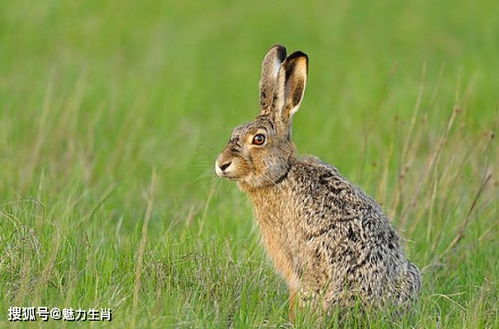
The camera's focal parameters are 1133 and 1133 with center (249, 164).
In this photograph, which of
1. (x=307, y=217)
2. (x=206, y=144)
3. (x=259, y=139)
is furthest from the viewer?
(x=206, y=144)

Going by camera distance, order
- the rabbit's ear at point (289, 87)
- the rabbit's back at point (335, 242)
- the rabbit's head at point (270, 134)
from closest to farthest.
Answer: the rabbit's back at point (335, 242) < the rabbit's head at point (270, 134) < the rabbit's ear at point (289, 87)

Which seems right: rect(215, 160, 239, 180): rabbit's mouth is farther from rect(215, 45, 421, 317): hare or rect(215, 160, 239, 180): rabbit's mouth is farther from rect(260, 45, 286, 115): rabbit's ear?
rect(260, 45, 286, 115): rabbit's ear

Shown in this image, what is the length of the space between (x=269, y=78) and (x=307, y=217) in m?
1.00

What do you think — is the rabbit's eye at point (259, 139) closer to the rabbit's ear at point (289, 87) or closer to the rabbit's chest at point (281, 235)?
the rabbit's ear at point (289, 87)

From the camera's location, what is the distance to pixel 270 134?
22.2ft

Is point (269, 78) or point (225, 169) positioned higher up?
point (269, 78)

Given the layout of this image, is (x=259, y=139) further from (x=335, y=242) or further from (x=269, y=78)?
(x=335, y=242)

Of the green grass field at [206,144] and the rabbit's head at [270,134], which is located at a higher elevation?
the rabbit's head at [270,134]

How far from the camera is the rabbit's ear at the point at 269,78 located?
6988 mm

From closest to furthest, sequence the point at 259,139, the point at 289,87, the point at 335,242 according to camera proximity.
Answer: the point at 335,242
the point at 259,139
the point at 289,87

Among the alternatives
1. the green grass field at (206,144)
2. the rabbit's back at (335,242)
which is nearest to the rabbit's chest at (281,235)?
the rabbit's back at (335,242)

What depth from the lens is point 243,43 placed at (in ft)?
47.3

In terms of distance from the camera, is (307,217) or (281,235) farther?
(281,235)

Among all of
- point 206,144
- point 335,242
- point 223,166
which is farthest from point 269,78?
point 206,144
